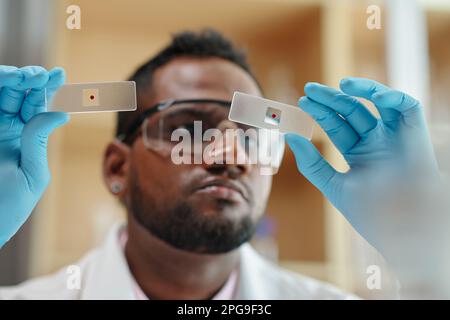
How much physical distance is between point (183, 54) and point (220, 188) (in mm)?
308

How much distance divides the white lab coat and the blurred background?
0.48 meters

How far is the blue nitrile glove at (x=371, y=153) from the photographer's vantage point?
0.78m

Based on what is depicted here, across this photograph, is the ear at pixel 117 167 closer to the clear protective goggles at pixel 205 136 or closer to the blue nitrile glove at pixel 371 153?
the clear protective goggles at pixel 205 136

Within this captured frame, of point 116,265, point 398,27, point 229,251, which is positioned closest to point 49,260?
point 116,265

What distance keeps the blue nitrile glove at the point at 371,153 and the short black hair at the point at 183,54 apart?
314mm

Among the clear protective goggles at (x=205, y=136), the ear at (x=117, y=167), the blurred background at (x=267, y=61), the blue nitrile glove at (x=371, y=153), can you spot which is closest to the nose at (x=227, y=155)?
the clear protective goggles at (x=205, y=136)

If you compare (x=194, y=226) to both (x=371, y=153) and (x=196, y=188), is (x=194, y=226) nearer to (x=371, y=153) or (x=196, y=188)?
(x=196, y=188)

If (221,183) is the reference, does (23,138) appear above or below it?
above

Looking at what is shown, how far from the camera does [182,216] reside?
0.95 m

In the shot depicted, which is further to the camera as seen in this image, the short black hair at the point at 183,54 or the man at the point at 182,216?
the short black hair at the point at 183,54

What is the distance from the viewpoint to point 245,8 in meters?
1.68

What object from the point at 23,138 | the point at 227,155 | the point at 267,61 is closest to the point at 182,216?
the point at 227,155

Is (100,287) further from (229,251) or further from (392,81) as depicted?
(392,81)

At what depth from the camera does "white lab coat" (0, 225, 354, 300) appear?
962 mm
